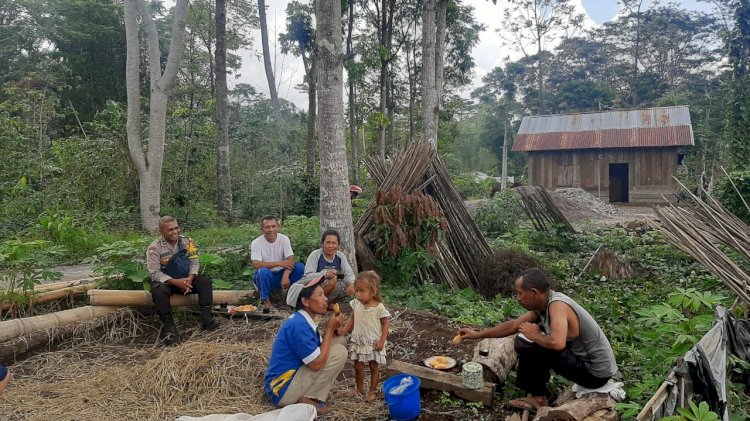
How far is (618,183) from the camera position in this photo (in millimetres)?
23203

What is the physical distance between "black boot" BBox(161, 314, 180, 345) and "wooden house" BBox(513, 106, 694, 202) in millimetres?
20000

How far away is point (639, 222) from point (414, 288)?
904 centimetres

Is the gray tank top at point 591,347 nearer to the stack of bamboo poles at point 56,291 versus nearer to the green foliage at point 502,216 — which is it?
the stack of bamboo poles at point 56,291

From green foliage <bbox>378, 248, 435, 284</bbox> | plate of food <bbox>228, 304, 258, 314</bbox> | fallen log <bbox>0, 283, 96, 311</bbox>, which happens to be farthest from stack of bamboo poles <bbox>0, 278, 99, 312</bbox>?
green foliage <bbox>378, 248, 435, 284</bbox>

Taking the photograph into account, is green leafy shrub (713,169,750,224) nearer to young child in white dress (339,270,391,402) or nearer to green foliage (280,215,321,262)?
green foliage (280,215,321,262)

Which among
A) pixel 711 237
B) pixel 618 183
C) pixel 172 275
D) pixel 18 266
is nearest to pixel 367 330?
pixel 172 275

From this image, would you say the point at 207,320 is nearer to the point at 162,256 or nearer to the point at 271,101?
the point at 162,256

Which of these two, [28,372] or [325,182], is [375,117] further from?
[28,372]

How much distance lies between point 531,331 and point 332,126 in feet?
13.4

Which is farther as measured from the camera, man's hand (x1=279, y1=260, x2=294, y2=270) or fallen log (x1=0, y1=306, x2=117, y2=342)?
man's hand (x1=279, y1=260, x2=294, y2=270)

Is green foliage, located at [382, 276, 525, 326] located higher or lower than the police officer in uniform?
lower

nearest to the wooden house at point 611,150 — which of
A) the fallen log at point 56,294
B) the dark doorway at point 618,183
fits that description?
the dark doorway at point 618,183

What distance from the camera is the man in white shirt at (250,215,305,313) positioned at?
572 centimetres

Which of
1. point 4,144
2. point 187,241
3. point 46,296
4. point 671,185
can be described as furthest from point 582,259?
point 671,185
